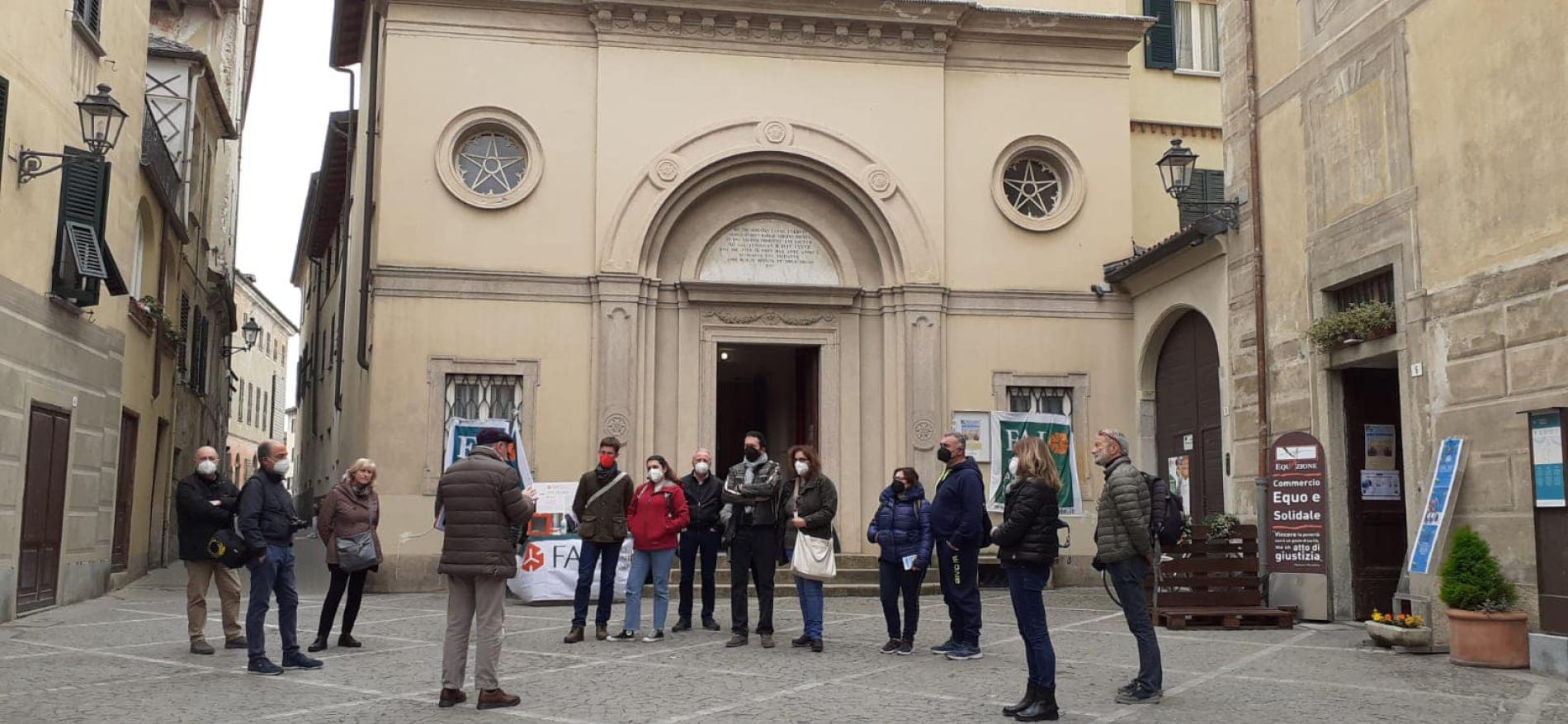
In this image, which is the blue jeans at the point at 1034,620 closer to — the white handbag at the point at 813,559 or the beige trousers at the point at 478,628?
the white handbag at the point at 813,559

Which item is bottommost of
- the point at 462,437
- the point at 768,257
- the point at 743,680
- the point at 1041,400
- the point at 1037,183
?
the point at 743,680

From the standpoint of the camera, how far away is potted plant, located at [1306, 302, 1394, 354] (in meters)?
11.7

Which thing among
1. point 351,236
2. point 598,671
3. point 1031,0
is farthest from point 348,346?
point 598,671

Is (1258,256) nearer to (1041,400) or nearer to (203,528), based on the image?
(1041,400)

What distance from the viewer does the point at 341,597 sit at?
34.6 feet

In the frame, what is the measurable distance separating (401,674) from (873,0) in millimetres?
11856

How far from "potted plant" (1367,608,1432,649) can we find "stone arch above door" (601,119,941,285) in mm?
8315

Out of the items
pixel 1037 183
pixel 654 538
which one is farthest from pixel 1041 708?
pixel 1037 183

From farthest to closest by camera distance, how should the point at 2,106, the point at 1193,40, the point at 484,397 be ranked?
the point at 1193,40, the point at 484,397, the point at 2,106

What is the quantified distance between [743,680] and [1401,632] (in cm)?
544

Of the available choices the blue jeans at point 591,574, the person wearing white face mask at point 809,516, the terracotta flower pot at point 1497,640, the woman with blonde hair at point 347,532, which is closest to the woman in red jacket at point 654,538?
A: the blue jeans at point 591,574

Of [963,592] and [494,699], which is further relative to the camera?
[963,592]

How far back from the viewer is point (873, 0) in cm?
1788

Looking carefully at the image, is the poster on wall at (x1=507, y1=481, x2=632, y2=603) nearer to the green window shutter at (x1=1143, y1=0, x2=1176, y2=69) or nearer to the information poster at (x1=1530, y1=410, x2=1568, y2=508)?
the information poster at (x1=1530, y1=410, x2=1568, y2=508)
